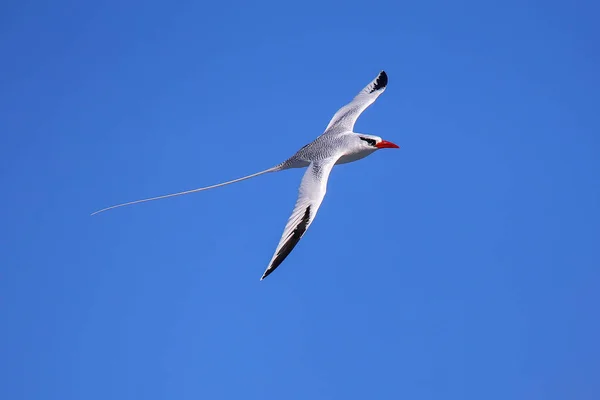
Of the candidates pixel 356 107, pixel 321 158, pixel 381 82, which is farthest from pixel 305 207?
pixel 381 82

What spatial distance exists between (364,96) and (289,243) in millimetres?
7770

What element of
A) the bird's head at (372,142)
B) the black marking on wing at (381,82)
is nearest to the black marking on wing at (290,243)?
the bird's head at (372,142)

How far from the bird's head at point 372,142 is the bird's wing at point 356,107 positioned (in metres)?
1.08

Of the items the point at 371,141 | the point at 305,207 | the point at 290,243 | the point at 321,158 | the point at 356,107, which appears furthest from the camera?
the point at 356,107

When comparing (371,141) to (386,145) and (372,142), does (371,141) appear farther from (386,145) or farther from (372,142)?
(386,145)

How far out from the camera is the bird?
→ 39.3 feet

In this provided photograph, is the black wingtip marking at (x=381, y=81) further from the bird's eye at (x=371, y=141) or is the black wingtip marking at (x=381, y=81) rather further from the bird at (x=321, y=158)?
the bird's eye at (x=371, y=141)

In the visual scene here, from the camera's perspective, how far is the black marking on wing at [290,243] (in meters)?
11.3

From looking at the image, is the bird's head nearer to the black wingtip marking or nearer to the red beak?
the red beak

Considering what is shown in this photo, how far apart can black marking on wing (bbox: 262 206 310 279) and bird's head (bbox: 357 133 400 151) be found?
319cm

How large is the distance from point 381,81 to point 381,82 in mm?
59

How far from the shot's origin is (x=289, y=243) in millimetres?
11734

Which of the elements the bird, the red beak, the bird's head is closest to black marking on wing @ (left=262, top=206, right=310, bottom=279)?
the bird

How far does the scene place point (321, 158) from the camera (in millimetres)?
14375
